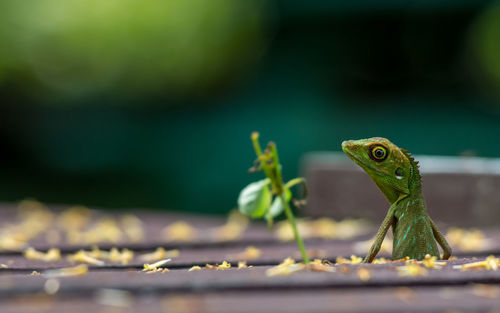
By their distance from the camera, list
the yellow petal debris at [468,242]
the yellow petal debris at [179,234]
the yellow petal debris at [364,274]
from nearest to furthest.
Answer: the yellow petal debris at [364,274] → the yellow petal debris at [468,242] → the yellow petal debris at [179,234]

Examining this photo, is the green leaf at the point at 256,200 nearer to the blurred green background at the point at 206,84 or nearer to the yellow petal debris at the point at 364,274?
the yellow petal debris at the point at 364,274

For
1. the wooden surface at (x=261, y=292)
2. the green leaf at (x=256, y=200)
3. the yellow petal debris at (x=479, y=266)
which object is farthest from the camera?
the green leaf at (x=256, y=200)

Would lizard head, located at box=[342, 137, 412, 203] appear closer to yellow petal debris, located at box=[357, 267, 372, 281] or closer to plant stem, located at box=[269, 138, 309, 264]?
plant stem, located at box=[269, 138, 309, 264]

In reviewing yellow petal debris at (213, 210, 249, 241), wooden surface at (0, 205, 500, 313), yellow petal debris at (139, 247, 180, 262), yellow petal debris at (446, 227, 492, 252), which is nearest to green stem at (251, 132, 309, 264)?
wooden surface at (0, 205, 500, 313)

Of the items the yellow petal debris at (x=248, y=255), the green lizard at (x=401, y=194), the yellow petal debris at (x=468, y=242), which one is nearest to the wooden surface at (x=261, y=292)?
the green lizard at (x=401, y=194)

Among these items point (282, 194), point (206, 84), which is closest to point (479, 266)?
point (282, 194)

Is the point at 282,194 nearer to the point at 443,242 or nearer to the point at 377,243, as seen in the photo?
the point at 377,243

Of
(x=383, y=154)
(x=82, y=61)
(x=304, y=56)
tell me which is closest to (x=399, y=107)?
(x=304, y=56)
